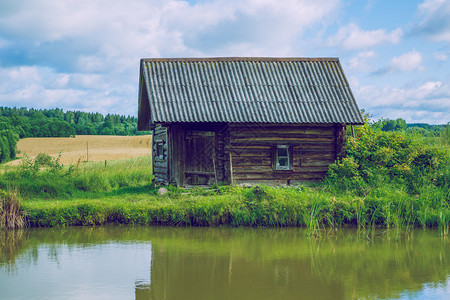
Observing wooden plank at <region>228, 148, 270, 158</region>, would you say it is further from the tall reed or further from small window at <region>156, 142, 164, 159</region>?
the tall reed

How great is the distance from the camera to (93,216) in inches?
566

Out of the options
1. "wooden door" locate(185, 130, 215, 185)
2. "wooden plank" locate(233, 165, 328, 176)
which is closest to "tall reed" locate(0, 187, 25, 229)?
"wooden door" locate(185, 130, 215, 185)

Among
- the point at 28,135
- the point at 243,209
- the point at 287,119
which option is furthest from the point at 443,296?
the point at 28,135

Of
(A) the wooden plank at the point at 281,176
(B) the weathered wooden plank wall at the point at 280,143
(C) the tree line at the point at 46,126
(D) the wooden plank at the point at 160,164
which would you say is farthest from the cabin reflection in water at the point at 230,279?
(C) the tree line at the point at 46,126

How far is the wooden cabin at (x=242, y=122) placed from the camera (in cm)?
1877

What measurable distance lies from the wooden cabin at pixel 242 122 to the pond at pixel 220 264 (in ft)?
17.1

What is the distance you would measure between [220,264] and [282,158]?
9.70 m

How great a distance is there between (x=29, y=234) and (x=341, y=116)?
11.8m

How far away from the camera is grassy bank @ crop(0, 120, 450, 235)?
565 inches

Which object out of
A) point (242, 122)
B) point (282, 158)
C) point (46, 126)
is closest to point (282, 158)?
point (282, 158)

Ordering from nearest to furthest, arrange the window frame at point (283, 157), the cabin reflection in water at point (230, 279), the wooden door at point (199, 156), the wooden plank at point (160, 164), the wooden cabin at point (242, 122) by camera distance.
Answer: the cabin reflection in water at point (230, 279) → the wooden cabin at point (242, 122) → the wooden door at point (199, 156) → the window frame at point (283, 157) → the wooden plank at point (160, 164)

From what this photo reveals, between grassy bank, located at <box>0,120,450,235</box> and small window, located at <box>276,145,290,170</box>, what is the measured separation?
4.30 ft

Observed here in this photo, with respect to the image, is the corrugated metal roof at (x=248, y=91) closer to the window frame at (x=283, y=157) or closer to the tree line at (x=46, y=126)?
the window frame at (x=283, y=157)

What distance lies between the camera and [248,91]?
2002 cm
